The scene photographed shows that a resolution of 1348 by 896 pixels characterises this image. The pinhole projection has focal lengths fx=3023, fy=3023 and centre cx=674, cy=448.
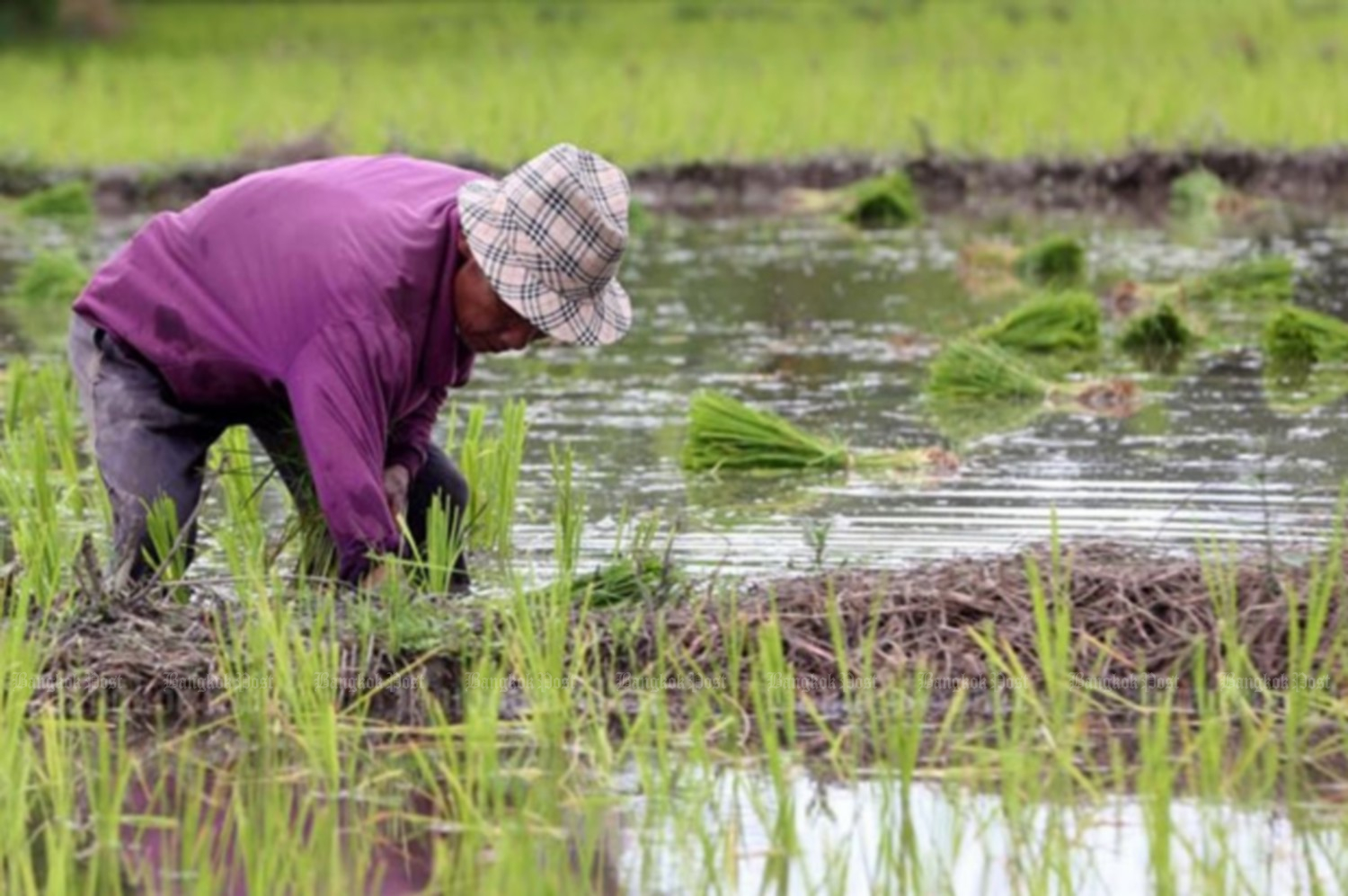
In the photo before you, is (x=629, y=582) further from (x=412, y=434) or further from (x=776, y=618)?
(x=776, y=618)

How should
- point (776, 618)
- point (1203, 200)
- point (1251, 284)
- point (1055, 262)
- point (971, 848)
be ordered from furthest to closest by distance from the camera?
point (1203, 200)
point (1055, 262)
point (1251, 284)
point (776, 618)
point (971, 848)

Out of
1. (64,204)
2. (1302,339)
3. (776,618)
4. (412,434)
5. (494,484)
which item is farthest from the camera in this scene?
(64,204)

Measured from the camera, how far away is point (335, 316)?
5422mm

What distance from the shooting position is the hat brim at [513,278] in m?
5.34

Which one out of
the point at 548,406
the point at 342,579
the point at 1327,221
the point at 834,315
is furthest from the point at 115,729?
the point at 1327,221

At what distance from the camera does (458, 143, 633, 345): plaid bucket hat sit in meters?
5.34

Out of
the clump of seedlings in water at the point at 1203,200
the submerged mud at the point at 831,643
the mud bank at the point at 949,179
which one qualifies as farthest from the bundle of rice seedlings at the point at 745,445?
the mud bank at the point at 949,179

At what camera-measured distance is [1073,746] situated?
5055 millimetres

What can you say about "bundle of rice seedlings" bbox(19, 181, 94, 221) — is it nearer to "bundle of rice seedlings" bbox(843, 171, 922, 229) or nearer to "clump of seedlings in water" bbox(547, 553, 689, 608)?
"bundle of rice seedlings" bbox(843, 171, 922, 229)

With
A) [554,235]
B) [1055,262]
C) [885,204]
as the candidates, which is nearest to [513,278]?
[554,235]

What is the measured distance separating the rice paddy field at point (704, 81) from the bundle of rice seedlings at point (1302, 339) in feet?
22.5

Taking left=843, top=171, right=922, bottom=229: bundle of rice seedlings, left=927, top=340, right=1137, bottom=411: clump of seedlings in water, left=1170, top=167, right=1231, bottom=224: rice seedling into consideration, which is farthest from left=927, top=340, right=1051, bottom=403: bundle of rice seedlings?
left=1170, top=167, right=1231, bottom=224: rice seedling

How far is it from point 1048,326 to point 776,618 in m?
5.53

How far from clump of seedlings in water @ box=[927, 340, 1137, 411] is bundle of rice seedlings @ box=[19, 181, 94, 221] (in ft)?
A: 25.4
